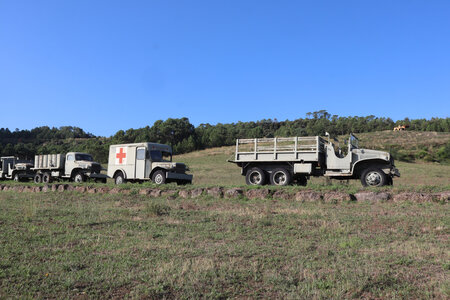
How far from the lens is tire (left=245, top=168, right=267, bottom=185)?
15.7 metres

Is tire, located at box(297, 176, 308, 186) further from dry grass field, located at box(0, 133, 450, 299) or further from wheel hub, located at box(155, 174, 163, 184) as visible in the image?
wheel hub, located at box(155, 174, 163, 184)

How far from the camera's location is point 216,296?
4094mm

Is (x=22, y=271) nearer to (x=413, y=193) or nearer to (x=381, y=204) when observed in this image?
(x=381, y=204)

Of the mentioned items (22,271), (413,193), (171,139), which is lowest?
(22,271)

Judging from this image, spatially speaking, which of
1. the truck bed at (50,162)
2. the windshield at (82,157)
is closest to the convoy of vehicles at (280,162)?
the windshield at (82,157)

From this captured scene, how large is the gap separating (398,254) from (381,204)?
5.49 metres

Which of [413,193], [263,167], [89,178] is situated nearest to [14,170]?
[89,178]

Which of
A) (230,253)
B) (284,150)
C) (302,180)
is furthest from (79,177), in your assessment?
(230,253)

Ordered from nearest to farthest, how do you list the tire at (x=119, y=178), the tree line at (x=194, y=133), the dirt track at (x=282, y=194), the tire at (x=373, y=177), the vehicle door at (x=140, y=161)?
the dirt track at (x=282, y=194) → the tire at (x=373, y=177) → the vehicle door at (x=140, y=161) → the tire at (x=119, y=178) → the tree line at (x=194, y=133)

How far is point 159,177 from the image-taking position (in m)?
18.4

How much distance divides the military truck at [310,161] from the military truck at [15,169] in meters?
19.3

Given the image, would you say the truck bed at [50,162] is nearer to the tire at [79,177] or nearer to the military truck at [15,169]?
the military truck at [15,169]

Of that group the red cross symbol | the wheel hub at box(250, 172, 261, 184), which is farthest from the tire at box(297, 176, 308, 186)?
the red cross symbol

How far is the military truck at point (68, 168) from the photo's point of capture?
22.3m
